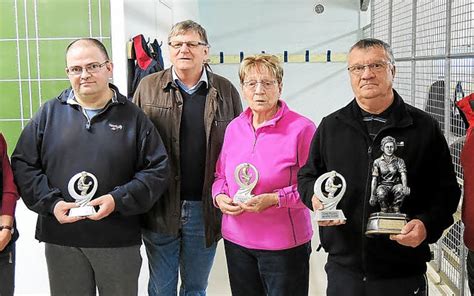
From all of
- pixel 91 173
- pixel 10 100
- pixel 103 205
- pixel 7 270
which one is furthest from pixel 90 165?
pixel 10 100

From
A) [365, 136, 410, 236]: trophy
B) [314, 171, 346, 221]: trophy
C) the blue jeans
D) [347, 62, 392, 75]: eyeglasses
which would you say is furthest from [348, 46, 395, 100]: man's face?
the blue jeans

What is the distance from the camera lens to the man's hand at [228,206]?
210cm

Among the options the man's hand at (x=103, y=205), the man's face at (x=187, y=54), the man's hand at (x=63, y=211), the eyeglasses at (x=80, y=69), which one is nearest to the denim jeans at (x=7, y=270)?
the man's hand at (x=63, y=211)

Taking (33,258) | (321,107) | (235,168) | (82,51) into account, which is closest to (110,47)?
(33,258)

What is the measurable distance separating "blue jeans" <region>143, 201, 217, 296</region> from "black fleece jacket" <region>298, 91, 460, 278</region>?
0.76m

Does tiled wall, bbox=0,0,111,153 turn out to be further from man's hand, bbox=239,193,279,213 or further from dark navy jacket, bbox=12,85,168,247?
man's hand, bbox=239,193,279,213

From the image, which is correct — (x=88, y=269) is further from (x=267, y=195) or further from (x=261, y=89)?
(x=261, y=89)

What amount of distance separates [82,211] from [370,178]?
40.2 inches

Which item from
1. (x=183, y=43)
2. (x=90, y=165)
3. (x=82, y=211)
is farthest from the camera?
(x=183, y=43)

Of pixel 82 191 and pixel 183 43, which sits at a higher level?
pixel 183 43

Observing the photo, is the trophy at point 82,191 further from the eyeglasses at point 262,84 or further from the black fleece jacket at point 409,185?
the black fleece jacket at point 409,185

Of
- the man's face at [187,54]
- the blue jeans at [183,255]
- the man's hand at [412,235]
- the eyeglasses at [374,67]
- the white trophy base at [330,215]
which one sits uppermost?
the man's face at [187,54]

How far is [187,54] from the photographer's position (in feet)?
7.57

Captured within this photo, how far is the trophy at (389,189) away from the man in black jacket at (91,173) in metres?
0.86
